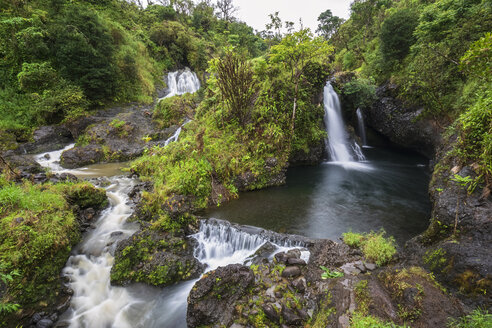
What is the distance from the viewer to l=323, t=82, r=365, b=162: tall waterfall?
15.6 metres

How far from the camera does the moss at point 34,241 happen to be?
4523 mm

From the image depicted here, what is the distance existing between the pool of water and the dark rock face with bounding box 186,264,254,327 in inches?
105

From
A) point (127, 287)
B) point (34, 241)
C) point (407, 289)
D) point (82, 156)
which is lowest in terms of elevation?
point (127, 287)

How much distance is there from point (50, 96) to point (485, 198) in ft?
69.5

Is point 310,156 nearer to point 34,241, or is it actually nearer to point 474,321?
point 474,321

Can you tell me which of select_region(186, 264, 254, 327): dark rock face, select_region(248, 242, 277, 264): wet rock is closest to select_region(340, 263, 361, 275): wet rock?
select_region(248, 242, 277, 264): wet rock

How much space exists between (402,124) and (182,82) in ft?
71.4

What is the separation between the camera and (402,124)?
1492 cm

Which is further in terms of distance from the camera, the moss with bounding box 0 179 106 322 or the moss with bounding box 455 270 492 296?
the moss with bounding box 0 179 106 322

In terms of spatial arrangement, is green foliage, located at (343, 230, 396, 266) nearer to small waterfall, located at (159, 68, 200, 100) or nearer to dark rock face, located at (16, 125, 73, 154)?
dark rock face, located at (16, 125, 73, 154)

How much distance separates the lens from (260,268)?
539 cm

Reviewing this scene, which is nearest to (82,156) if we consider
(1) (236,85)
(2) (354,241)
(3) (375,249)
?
(1) (236,85)

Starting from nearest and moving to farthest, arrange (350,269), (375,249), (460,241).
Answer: (460,241) < (350,269) < (375,249)

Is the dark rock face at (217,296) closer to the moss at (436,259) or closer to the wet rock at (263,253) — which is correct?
the wet rock at (263,253)
